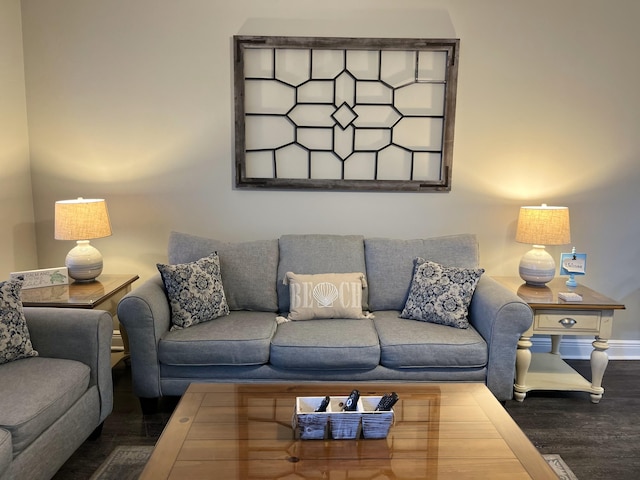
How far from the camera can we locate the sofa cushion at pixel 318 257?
3051mm

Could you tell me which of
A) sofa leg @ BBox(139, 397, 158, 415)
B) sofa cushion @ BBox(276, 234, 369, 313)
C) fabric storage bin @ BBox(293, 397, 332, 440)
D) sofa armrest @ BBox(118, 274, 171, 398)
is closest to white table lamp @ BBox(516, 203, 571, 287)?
sofa cushion @ BBox(276, 234, 369, 313)

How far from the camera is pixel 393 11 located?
320cm

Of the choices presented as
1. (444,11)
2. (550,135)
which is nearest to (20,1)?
(444,11)

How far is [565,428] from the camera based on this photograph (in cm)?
258

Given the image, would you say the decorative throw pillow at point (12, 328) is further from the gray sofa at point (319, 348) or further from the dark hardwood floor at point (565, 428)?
the dark hardwood floor at point (565, 428)

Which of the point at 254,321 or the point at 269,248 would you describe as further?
the point at 269,248

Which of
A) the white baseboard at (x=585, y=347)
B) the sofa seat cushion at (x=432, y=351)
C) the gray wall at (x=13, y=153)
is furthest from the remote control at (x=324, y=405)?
the gray wall at (x=13, y=153)

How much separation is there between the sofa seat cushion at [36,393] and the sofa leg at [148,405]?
0.43 metres

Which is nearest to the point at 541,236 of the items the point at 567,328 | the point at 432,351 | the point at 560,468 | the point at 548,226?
the point at 548,226

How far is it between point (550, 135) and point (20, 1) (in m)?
3.69

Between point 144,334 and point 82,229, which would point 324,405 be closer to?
point 144,334

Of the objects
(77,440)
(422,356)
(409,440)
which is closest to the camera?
(409,440)

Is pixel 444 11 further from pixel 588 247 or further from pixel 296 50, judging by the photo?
pixel 588 247

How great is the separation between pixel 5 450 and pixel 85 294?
121 cm
